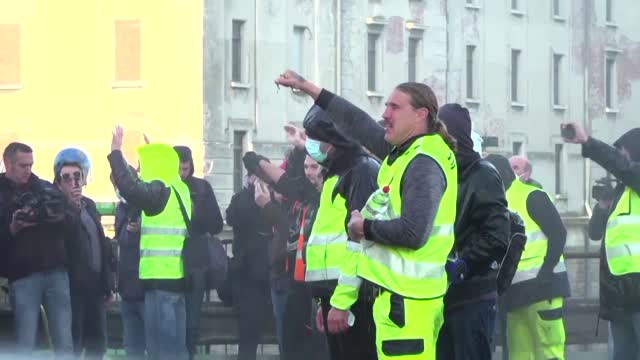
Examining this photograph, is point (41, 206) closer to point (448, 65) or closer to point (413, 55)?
point (413, 55)

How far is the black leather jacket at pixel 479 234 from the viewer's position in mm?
8688

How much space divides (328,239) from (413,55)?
166ft

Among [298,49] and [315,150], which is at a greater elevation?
[298,49]

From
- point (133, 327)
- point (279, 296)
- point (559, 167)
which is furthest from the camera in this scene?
point (559, 167)

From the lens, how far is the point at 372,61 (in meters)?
57.9

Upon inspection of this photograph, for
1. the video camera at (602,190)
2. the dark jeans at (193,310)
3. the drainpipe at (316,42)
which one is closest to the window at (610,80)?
the drainpipe at (316,42)

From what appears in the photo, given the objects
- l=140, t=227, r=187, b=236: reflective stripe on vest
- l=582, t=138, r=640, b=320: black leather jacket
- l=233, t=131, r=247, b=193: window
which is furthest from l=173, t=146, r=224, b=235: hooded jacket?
l=233, t=131, r=247, b=193: window

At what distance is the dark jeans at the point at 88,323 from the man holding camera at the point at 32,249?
0.48 metres

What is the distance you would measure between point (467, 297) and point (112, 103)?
44891 mm

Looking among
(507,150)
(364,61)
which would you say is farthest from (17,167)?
(507,150)

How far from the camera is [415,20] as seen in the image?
59.8m

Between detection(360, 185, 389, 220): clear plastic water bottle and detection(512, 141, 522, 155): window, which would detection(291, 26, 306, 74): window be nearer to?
detection(512, 141, 522, 155): window

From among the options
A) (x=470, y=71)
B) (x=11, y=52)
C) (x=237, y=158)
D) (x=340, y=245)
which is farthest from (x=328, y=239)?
(x=470, y=71)

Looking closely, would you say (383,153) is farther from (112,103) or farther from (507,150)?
(507,150)
